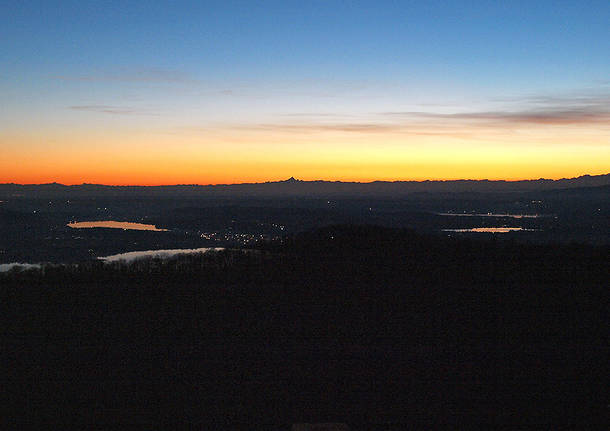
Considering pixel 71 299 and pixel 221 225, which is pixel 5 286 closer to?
pixel 71 299

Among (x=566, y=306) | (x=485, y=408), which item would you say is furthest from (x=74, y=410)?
(x=566, y=306)

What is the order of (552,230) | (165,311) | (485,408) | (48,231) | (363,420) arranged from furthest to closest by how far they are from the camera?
(552,230) → (48,231) → (165,311) → (485,408) → (363,420)

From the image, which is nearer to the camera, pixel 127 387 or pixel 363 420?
pixel 363 420

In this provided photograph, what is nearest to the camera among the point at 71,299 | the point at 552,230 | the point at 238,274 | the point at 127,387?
the point at 127,387

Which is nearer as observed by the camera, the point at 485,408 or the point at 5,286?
the point at 485,408

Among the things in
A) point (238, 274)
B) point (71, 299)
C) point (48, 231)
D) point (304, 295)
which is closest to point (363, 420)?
point (304, 295)

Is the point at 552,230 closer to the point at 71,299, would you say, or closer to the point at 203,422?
the point at 71,299
